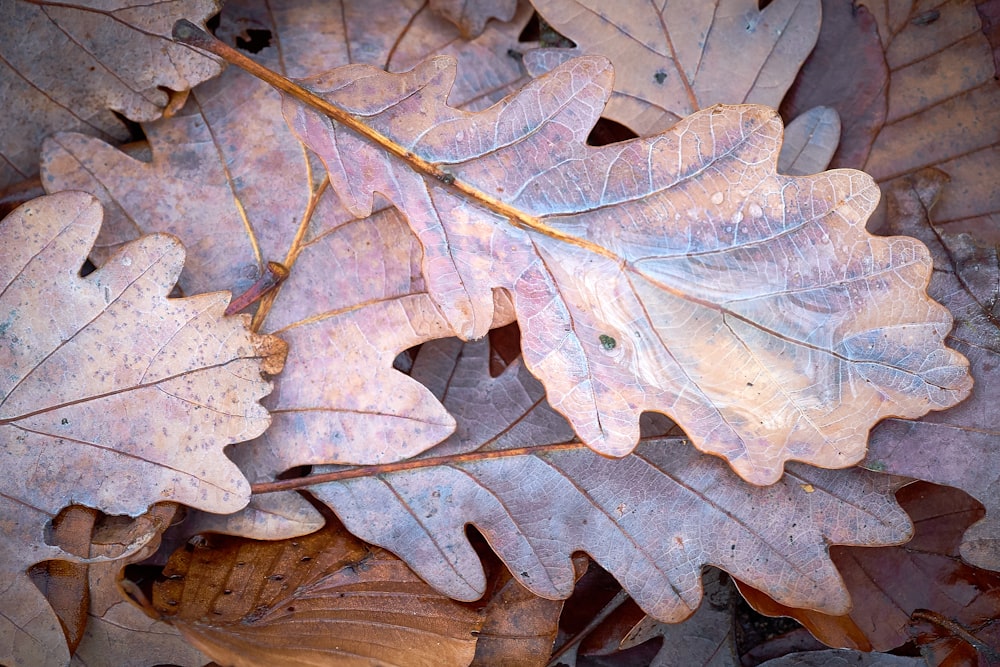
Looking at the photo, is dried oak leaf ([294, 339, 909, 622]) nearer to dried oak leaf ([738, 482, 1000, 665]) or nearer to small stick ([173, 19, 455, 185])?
dried oak leaf ([738, 482, 1000, 665])

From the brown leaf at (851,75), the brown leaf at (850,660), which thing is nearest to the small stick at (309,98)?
the brown leaf at (851,75)

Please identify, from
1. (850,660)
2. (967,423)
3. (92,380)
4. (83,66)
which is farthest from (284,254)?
(850,660)

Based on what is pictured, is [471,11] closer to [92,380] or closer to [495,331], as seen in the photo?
[495,331]

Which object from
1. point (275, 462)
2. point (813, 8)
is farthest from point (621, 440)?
point (813, 8)

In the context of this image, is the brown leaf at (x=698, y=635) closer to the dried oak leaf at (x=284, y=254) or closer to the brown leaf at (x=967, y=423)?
the brown leaf at (x=967, y=423)

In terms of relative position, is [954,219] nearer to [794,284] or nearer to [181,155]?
[794,284]

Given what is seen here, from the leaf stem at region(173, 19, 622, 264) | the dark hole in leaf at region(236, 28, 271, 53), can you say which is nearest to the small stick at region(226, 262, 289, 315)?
the leaf stem at region(173, 19, 622, 264)
